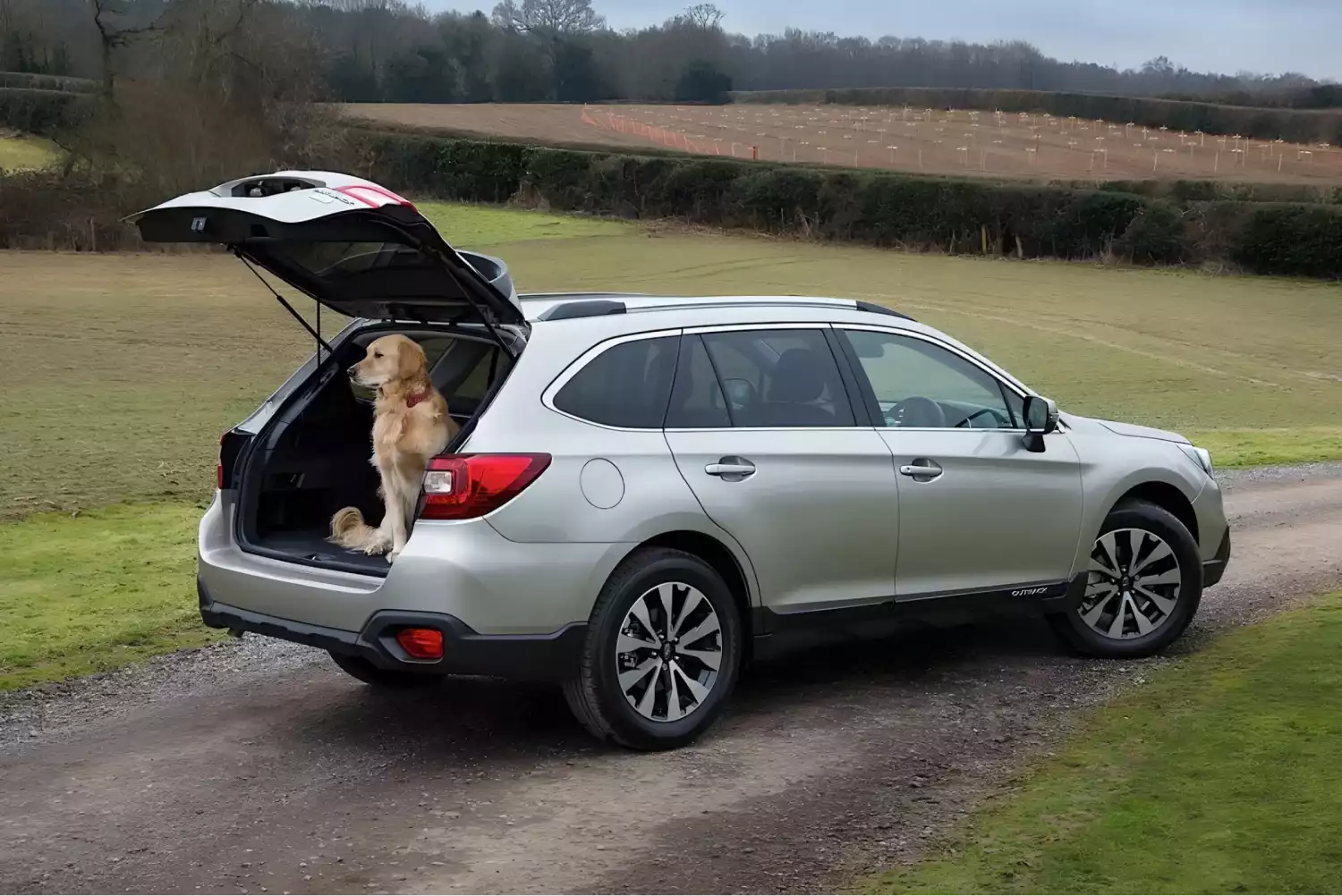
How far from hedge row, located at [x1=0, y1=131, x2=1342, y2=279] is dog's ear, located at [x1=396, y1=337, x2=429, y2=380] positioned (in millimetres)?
35525

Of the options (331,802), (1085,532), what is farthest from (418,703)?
(1085,532)

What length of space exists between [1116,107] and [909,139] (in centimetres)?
1135

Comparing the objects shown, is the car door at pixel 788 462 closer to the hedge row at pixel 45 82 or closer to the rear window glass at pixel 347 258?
the rear window glass at pixel 347 258

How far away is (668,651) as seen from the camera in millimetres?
6582

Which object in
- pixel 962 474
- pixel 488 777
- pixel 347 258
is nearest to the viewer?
pixel 488 777

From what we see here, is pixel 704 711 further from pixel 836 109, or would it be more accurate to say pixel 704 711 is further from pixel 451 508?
pixel 836 109

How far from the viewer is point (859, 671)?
8.10 metres

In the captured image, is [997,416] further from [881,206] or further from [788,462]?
[881,206]

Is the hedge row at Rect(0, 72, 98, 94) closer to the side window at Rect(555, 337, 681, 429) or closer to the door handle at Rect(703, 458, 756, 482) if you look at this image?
the side window at Rect(555, 337, 681, 429)

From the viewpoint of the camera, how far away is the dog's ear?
686cm

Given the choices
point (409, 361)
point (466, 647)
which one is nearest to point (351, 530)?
point (409, 361)

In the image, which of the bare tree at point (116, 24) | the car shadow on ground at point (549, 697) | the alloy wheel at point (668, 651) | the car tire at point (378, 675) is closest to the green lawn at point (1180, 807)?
the car shadow on ground at point (549, 697)

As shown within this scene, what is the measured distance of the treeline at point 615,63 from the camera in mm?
70125

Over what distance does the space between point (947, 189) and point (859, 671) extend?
41.2m
